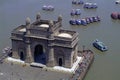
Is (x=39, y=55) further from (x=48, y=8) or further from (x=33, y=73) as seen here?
(x=48, y=8)

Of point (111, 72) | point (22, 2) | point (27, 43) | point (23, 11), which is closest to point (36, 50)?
point (27, 43)

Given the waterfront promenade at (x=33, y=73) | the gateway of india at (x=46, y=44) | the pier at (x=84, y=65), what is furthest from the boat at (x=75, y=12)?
the waterfront promenade at (x=33, y=73)

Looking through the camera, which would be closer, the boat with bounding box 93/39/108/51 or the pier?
the pier

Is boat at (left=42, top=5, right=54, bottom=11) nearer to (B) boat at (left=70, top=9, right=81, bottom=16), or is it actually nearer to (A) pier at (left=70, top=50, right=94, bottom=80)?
(B) boat at (left=70, top=9, right=81, bottom=16)

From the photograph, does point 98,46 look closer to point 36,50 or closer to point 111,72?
point 111,72

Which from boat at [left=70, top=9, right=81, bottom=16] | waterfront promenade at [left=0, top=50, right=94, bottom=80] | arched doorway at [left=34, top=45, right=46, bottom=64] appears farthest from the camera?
boat at [left=70, top=9, right=81, bottom=16]

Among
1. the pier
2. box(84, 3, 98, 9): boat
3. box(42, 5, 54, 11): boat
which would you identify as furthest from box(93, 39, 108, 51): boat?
box(84, 3, 98, 9): boat

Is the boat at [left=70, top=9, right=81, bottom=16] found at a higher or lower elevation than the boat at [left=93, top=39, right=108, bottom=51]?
higher

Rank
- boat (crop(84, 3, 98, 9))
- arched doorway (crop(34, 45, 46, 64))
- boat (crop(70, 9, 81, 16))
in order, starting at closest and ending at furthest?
arched doorway (crop(34, 45, 46, 64)) < boat (crop(70, 9, 81, 16)) < boat (crop(84, 3, 98, 9))
